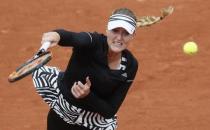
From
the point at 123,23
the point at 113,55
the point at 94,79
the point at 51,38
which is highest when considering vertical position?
the point at 123,23

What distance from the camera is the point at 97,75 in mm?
4301

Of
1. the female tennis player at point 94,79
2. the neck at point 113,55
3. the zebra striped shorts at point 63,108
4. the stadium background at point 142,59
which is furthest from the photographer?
the stadium background at point 142,59

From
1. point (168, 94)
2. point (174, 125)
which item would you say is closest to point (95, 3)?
point (168, 94)

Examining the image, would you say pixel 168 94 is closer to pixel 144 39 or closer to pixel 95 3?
pixel 144 39

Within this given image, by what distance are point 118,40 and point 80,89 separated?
18.0 inches

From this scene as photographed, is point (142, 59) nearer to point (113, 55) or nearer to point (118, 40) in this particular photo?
point (113, 55)

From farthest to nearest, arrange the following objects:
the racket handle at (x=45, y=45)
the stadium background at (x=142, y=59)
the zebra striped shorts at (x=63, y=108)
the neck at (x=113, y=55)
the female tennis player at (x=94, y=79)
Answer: the stadium background at (x=142, y=59), the zebra striped shorts at (x=63, y=108), the neck at (x=113, y=55), the female tennis player at (x=94, y=79), the racket handle at (x=45, y=45)

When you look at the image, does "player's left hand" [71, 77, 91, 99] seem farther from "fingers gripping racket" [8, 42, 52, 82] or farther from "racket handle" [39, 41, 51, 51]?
"racket handle" [39, 41, 51, 51]

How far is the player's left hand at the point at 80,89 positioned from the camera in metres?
4.00

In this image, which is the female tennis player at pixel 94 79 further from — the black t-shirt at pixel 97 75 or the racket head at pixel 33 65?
the racket head at pixel 33 65

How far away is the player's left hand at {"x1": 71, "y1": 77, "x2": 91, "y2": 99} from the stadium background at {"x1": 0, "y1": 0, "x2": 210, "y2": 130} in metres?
2.79

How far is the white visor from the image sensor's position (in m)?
4.18

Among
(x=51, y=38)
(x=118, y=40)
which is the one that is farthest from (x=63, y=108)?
(x=51, y=38)

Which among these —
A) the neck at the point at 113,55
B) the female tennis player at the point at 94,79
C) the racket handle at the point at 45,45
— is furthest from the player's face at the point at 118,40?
the racket handle at the point at 45,45
